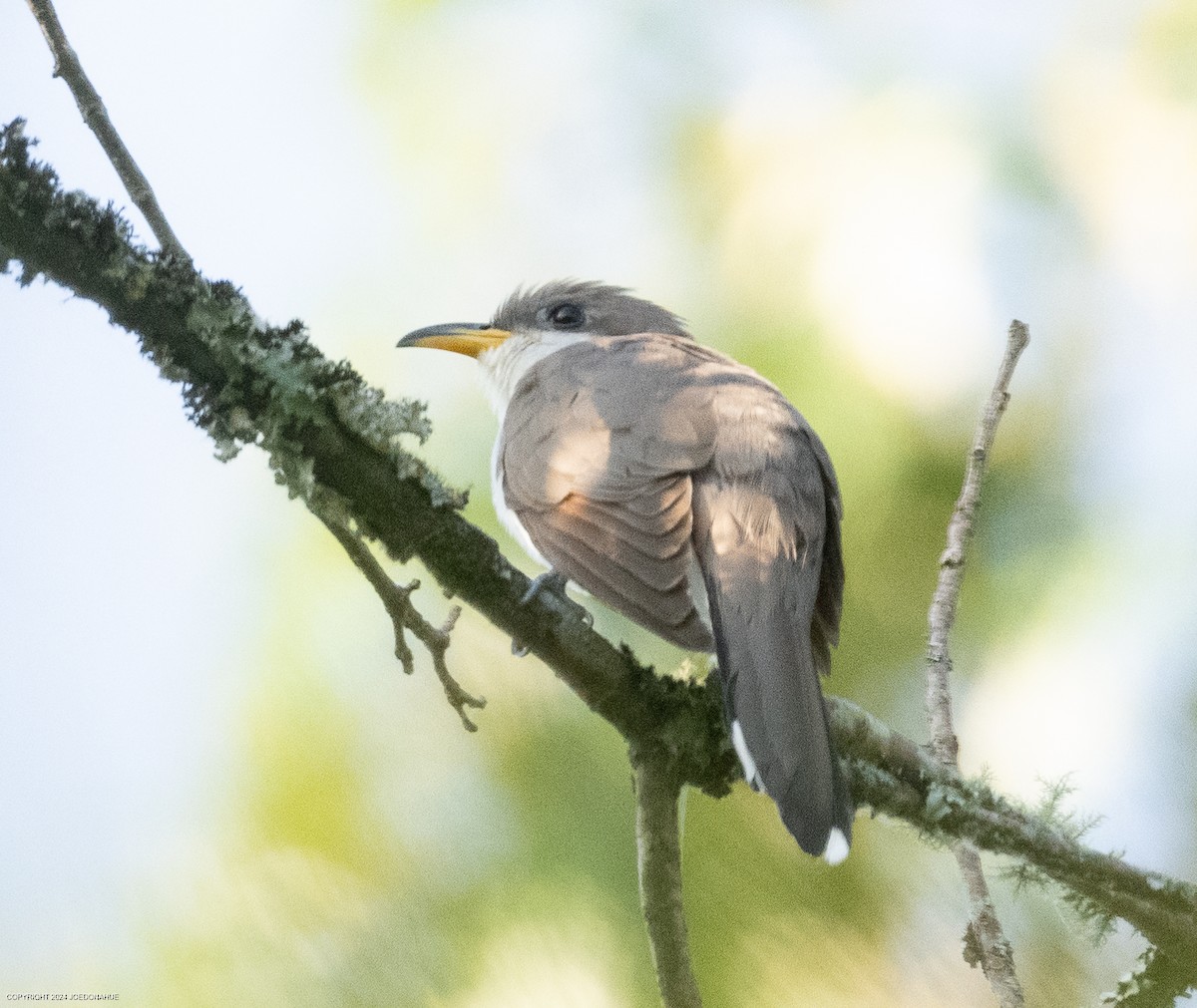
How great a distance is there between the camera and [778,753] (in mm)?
2229

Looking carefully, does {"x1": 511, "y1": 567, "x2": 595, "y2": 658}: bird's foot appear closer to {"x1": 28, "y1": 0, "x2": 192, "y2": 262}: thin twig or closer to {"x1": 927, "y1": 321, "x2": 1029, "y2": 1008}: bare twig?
{"x1": 927, "y1": 321, "x2": 1029, "y2": 1008}: bare twig

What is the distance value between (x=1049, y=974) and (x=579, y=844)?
91 cm

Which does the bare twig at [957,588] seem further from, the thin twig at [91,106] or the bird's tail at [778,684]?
the thin twig at [91,106]

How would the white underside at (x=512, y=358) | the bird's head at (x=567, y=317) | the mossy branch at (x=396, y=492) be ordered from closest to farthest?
the mossy branch at (x=396, y=492)
the white underside at (x=512, y=358)
the bird's head at (x=567, y=317)

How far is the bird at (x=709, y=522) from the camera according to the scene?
227cm

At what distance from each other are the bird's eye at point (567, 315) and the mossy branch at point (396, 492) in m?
1.96

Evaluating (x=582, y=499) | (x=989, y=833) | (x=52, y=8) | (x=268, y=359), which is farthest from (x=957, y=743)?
(x=52, y=8)

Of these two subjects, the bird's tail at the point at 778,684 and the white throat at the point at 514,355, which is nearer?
the bird's tail at the point at 778,684

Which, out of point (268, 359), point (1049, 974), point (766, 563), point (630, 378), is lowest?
point (1049, 974)

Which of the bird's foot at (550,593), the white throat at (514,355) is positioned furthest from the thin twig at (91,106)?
the white throat at (514,355)

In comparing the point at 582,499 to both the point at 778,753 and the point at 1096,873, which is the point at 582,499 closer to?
the point at 778,753

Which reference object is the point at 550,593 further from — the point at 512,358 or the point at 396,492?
the point at 512,358

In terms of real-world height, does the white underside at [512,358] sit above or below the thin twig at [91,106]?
above

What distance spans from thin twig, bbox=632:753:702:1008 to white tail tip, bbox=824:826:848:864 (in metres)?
0.30
